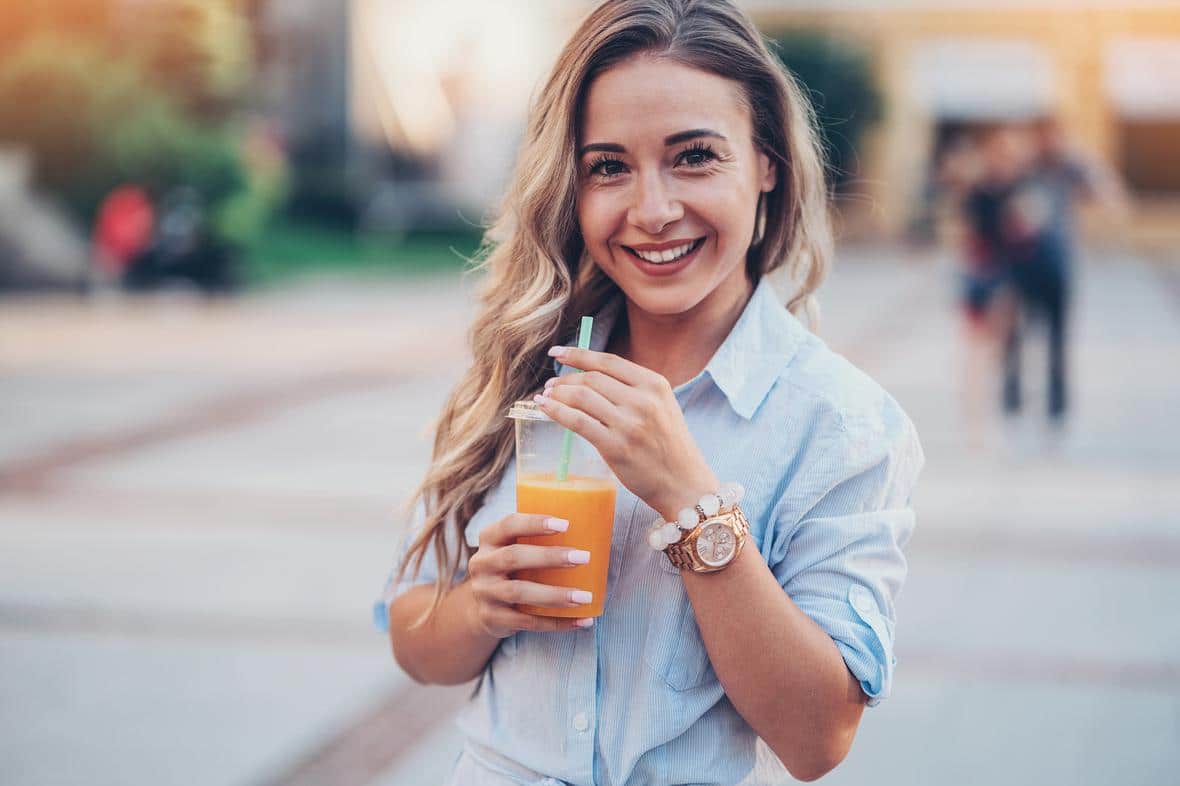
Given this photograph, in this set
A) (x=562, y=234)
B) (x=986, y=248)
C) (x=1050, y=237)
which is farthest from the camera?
(x=986, y=248)

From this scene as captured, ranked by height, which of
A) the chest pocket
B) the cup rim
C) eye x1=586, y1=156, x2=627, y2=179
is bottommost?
the chest pocket

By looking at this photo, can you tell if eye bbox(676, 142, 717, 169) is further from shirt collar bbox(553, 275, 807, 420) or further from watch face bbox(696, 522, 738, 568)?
watch face bbox(696, 522, 738, 568)

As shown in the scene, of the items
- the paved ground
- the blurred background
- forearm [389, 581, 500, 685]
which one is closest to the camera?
forearm [389, 581, 500, 685]

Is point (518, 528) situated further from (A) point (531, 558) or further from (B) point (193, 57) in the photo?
(B) point (193, 57)

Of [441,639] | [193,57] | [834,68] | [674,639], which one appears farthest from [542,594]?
[834,68]

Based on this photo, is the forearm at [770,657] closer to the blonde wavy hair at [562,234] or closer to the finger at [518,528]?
the finger at [518,528]

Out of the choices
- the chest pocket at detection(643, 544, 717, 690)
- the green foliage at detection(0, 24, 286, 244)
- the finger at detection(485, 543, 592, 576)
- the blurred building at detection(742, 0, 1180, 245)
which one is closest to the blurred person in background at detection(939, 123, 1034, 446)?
the chest pocket at detection(643, 544, 717, 690)

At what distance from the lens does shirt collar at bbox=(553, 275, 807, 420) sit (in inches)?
60.3

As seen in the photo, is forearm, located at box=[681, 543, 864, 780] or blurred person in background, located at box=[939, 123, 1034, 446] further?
blurred person in background, located at box=[939, 123, 1034, 446]

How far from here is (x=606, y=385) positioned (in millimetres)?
1376

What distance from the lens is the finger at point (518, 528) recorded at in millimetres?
1437

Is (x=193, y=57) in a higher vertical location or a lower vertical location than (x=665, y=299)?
higher

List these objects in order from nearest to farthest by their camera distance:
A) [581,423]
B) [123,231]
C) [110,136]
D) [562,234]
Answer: [581,423]
[562,234]
[123,231]
[110,136]

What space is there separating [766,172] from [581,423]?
481mm
